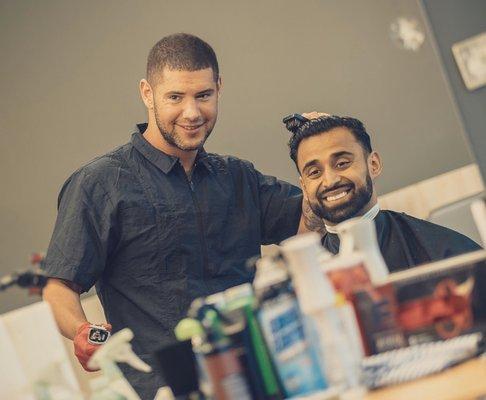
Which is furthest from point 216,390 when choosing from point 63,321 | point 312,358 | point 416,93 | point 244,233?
point 416,93

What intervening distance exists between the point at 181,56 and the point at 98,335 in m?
0.99

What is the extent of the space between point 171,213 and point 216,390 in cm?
137

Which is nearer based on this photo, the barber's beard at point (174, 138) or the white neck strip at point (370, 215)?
the white neck strip at point (370, 215)

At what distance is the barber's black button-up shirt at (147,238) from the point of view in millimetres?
2711

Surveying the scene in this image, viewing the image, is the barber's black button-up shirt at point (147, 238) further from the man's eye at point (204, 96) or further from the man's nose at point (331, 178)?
the man's nose at point (331, 178)

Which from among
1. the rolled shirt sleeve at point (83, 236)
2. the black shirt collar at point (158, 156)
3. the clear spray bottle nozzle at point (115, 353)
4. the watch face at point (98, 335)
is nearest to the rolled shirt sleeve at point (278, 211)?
the black shirt collar at point (158, 156)

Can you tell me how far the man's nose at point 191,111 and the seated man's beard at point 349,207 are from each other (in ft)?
1.70

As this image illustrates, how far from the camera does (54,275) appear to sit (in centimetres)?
268

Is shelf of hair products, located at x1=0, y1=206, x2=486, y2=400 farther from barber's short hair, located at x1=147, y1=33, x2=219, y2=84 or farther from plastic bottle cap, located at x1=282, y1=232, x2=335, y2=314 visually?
barber's short hair, located at x1=147, y1=33, x2=219, y2=84

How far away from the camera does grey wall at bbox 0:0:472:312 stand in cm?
330

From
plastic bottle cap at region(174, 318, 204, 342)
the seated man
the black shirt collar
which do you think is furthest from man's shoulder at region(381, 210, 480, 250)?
plastic bottle cap at region(174, 318, 204, 342)

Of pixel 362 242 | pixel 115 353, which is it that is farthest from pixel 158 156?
pixel 362 242

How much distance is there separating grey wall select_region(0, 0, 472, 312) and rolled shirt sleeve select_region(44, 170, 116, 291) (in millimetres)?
614

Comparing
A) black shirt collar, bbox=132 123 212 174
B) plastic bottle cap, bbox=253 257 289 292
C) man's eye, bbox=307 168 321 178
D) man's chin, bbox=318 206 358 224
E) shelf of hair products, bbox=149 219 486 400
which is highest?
black shirt collar, bbox=132 123 212 174
